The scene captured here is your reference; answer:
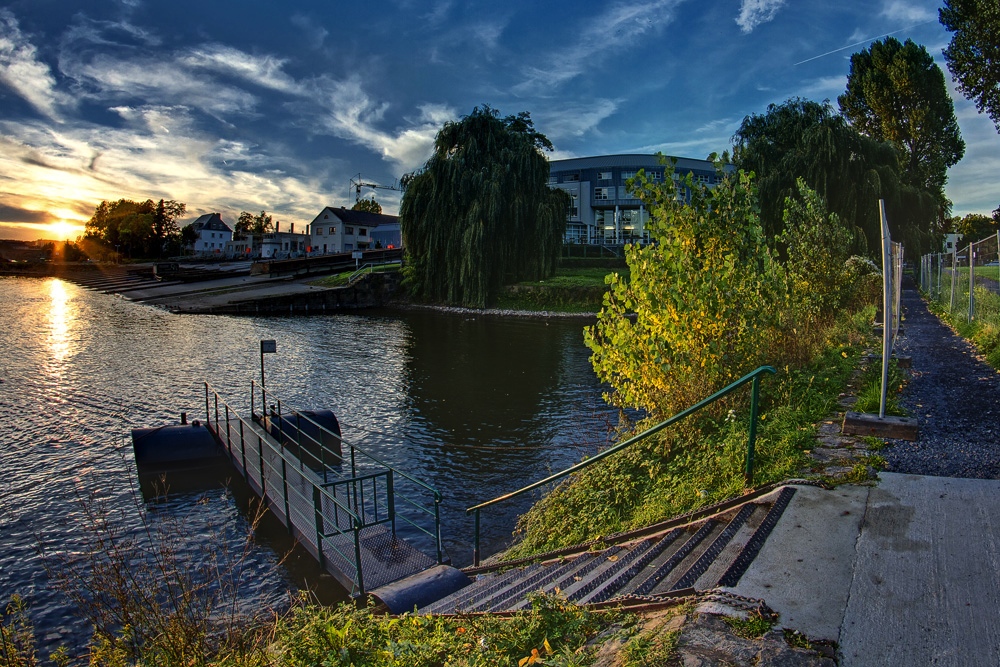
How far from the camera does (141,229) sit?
359 feet

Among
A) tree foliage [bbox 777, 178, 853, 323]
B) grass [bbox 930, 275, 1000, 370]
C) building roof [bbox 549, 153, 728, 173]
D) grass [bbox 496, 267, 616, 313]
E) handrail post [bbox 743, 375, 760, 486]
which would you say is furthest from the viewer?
building roof [bbox 549, 153, 728, 173]

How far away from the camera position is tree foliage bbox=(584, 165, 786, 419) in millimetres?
7168

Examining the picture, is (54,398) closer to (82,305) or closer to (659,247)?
(659,247)

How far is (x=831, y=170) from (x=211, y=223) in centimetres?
13509

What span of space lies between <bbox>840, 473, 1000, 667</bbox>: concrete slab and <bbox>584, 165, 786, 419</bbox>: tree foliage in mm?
2525

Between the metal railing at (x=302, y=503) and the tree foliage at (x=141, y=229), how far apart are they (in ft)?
378

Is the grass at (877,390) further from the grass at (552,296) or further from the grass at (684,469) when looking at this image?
the grass at (552,296)

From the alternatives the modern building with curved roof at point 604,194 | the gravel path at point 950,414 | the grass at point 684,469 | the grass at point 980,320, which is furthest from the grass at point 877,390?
the modern building with curved roof at point 604,194

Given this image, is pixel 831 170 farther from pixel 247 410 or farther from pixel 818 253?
pixel 247 410

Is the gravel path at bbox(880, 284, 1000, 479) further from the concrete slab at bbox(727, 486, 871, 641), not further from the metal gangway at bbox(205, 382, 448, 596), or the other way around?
the metal gangway at bbox(205, 382, 448, 596)

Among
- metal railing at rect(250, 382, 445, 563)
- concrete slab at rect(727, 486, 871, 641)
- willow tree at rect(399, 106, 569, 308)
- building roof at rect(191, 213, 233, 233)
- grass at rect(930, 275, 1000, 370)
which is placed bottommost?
metal railing at rect(250, 382, 445, 563)

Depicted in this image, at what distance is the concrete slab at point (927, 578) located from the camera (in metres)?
3.04

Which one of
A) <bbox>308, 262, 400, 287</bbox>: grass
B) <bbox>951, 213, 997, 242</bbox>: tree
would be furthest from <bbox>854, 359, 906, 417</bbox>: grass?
<bbox>951, 213, 997, 242</bbox>: tree

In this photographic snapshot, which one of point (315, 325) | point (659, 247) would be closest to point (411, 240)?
point (315, 325)
